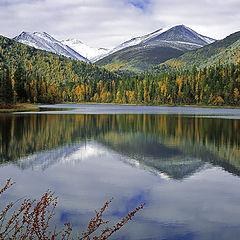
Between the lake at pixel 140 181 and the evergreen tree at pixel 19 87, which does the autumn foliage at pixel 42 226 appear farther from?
the evergreen tree at pixel 19 87

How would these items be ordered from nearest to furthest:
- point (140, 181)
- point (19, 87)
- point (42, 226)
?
point (42, 226) → point (140, 181) → point (19, 87)

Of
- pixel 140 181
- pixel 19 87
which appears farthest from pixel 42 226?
pixel 19 87

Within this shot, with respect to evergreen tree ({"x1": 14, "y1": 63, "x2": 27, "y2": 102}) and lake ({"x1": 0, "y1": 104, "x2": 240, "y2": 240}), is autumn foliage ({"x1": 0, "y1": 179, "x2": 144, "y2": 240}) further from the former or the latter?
evergreen tree ({"x1": 14, "y1": 63, "x2": 27, "y2": 102})

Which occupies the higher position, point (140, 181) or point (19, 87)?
point (19, 87)

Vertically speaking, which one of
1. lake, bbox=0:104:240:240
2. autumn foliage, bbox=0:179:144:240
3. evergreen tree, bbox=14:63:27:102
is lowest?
lake, bbox=0:104:240:240

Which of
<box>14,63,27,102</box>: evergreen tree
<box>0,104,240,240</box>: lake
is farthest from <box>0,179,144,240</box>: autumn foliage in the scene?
<box>14,63,27,102</box>: evergreen tree

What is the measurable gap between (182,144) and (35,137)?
14427 millimetres

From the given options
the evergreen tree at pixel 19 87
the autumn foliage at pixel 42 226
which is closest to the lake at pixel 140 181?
the autumn foliage at pixel 42 226

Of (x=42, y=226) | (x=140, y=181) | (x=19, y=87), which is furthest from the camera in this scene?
(x=19, y=87)

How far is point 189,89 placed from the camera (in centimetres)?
19062

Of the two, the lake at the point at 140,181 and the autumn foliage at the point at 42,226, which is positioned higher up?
the autumn foliage at the point at 42,226

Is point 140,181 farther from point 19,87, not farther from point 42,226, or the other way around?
point 19,87

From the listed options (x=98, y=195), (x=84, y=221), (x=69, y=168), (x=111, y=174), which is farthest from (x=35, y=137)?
(x=84, y=221)

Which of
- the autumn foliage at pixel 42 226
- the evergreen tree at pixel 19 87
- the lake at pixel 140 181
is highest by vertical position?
the evergreen tree at pixel 19 87
